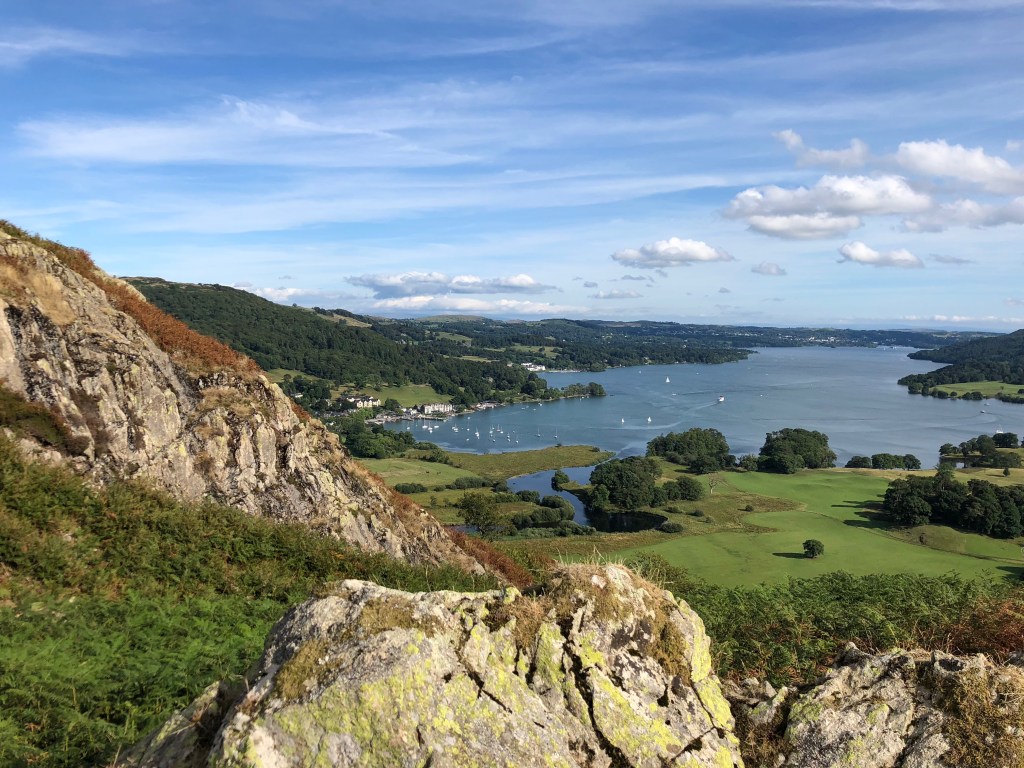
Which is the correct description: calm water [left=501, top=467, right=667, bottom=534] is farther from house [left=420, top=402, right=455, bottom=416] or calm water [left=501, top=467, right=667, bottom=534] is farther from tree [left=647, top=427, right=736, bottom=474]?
house [left=420, top=402, right=455, bottom=416]

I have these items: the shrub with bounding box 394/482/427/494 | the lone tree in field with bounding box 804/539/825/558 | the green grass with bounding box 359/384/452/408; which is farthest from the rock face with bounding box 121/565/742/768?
the green grass with bounding box 359/384/452/408

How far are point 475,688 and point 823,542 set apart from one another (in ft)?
171

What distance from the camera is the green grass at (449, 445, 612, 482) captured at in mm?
96500

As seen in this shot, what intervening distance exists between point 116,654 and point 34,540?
345 cm

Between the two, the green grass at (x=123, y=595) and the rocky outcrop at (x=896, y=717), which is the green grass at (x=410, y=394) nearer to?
the green grass at (x=123, y=595)

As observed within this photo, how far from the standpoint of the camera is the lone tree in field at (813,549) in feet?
144

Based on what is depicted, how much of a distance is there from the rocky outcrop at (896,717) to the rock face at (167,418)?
1172cm

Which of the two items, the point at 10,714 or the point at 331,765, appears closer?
the point at 331,765

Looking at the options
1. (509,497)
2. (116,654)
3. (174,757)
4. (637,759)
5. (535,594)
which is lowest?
(509,497)

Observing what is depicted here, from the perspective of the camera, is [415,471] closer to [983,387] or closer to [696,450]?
[696,450]

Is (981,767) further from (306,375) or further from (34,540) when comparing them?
(306,375)

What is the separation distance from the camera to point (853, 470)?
8606cm

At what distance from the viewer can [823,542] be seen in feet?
160

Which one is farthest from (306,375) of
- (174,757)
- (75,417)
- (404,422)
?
(174,757)
